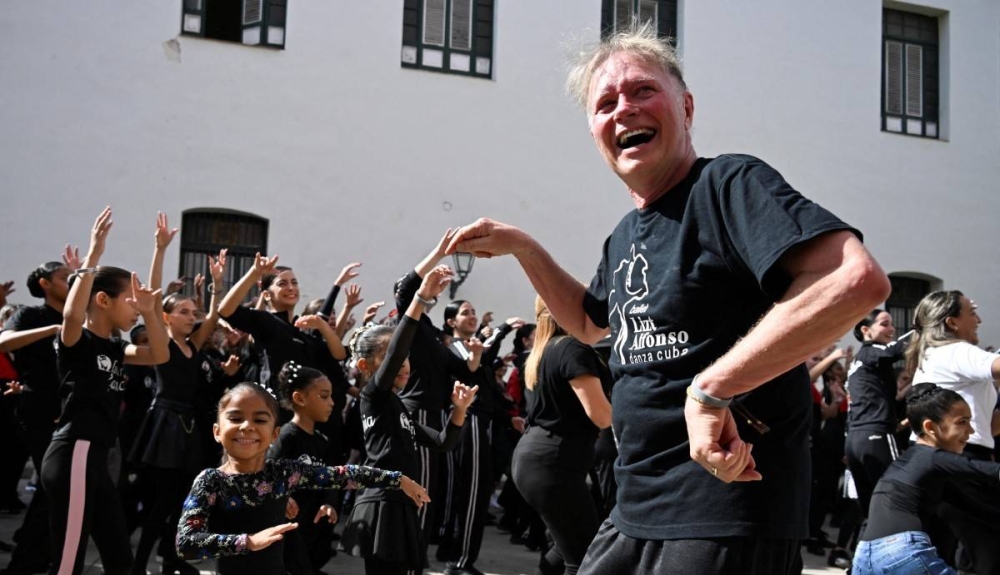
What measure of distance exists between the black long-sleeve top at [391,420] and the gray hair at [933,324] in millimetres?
3029

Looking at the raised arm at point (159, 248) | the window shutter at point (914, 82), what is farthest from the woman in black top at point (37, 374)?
the window shutter at point (914, 82)

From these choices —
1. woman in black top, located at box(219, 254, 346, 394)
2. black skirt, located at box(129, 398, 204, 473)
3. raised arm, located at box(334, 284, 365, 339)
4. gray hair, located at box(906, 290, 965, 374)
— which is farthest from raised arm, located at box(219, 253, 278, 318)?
gray hair, located at box(906, 290, 965, 374)

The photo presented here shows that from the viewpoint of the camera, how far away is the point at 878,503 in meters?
5.29

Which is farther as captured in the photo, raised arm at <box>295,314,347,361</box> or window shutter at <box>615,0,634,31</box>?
window shutter at <box>615,0,634,31</box>

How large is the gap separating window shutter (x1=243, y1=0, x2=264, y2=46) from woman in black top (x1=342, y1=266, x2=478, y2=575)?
337 inches

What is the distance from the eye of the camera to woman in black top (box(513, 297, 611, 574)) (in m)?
5.45

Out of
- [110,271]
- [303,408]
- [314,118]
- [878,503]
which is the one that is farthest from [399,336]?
[314,118]

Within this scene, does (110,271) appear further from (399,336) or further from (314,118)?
(314,118)

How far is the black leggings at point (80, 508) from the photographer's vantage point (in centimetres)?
529

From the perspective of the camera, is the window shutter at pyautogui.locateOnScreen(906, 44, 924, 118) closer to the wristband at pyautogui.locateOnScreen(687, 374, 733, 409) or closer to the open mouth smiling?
the open mouth smiling

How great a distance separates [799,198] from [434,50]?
1270 centimetres

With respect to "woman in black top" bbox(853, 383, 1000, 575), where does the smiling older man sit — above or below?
above

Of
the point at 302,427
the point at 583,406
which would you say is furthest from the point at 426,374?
the point at 583,406

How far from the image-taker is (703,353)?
2391 mm
